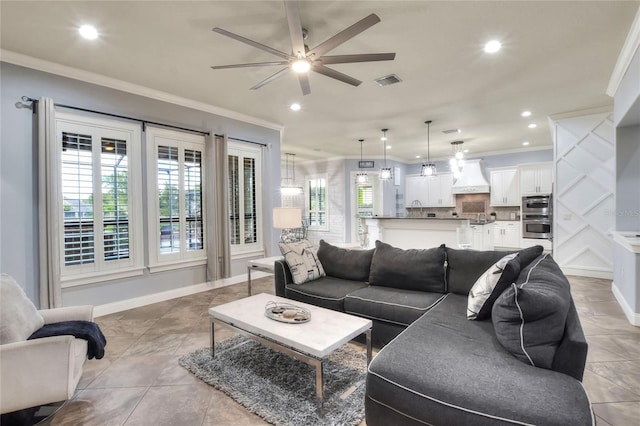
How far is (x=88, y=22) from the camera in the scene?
257 cm

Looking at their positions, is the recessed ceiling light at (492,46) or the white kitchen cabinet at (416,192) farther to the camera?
the white kitchen cabinet at (416,192)

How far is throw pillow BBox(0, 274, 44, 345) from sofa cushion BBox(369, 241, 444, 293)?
2.73 meters

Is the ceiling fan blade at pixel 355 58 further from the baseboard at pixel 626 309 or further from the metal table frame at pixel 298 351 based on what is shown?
the baseboard at pixel 626 309

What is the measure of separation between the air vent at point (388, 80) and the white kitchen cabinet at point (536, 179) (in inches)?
235

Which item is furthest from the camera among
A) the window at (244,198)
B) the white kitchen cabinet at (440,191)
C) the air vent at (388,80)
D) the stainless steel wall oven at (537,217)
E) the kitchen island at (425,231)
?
the white kitchen cabinet at (440,191)

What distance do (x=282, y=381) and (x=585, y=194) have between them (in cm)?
574

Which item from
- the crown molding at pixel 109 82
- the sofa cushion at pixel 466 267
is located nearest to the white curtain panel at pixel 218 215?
the crown molding at pixel 109 82

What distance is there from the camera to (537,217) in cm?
745

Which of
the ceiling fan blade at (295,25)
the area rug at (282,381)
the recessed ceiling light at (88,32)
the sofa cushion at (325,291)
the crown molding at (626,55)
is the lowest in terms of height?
the area rug at (282,381)

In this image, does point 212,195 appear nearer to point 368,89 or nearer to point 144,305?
point 144,305

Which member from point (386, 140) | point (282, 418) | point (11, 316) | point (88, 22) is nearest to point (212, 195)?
point (88, 22)

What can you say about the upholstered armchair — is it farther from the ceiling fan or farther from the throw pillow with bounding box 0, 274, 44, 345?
the ceiling fan

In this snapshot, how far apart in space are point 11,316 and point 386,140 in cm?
674

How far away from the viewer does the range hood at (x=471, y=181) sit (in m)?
8.53
